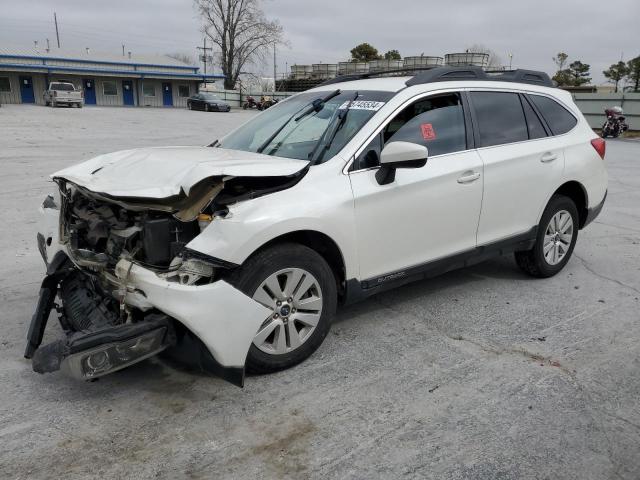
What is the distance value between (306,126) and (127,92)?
170ft

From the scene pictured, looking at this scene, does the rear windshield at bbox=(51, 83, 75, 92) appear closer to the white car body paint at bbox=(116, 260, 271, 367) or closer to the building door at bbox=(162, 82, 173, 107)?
the building door at bbox=(162, 82, 173, 107)

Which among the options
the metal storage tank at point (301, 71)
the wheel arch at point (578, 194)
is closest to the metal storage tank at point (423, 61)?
the wheel arch at point (578, 194)

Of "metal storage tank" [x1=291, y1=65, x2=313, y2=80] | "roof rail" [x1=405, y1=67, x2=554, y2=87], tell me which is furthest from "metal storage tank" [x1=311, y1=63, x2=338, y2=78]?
"roof rail" [x1=405, y1=67, x2=554, y2=87]

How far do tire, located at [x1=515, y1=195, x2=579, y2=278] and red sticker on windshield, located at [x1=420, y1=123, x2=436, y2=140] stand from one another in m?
1.56

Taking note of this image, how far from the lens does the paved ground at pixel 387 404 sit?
2.63 m

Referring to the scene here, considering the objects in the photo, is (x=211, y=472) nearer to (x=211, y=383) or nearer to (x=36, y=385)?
(x=211, y=383)

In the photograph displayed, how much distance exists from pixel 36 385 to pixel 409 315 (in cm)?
268

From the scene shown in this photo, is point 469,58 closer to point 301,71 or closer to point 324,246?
point 324,246

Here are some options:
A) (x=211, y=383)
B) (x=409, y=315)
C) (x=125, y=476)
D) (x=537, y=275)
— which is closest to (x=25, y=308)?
(x=211, y=383)

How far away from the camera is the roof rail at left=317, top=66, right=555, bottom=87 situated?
4.28 meters

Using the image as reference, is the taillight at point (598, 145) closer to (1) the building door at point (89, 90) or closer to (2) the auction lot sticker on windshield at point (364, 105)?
(2) the auction lot sticker on windshield at point (364, 105)

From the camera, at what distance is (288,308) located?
3318 mm

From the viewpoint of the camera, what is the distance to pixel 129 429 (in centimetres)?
285

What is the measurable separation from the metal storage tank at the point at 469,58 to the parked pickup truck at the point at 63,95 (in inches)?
1204
